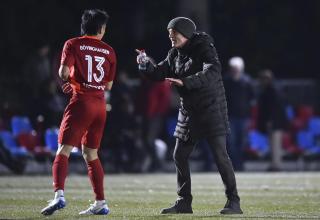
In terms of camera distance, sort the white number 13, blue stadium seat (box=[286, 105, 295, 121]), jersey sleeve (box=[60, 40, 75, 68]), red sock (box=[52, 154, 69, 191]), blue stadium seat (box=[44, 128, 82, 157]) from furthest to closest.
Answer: blue stadium seat (box=[286, 105, 295, 121]) → blue stadium seat (box=[44, 128, 82, 157]) → the white number 13 → jersey sleeve (box=[60, 40, 75, 68]) → red sock (box=[52, 154, 69, 191])

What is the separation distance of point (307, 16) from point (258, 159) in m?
8.96

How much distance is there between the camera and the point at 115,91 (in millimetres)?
24250

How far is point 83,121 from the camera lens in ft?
41.5

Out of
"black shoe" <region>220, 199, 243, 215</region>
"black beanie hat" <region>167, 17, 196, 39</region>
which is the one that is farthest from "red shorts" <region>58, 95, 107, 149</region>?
"black shoe" <region>220, 199, 243, 215</region>

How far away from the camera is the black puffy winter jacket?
509 inches

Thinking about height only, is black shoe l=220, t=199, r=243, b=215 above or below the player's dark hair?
below

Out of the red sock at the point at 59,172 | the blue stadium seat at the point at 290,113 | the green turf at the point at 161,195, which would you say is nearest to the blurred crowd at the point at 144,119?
the blue stadium seat at the point at 290,113

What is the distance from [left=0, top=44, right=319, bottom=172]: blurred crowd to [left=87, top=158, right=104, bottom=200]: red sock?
9726 mm

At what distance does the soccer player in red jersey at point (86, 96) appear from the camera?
12.6 m

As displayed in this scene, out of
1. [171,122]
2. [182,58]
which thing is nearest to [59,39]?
[171,122]

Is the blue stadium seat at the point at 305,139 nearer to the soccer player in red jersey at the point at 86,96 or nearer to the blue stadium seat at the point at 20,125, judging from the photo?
the blue stadium seat at the point at 20,125

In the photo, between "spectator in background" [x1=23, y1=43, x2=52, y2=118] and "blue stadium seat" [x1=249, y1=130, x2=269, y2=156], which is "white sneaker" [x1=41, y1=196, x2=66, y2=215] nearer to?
"spectator in background" [x1=23, y1=43, x2=52, y2=118]

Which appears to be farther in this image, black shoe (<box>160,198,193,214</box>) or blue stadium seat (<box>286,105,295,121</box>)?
blue stadium seat (<box>286,105,295,121</box>)

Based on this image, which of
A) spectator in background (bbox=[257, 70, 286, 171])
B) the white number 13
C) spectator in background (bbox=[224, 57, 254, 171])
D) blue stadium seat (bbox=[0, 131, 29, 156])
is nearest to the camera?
the white number 13
